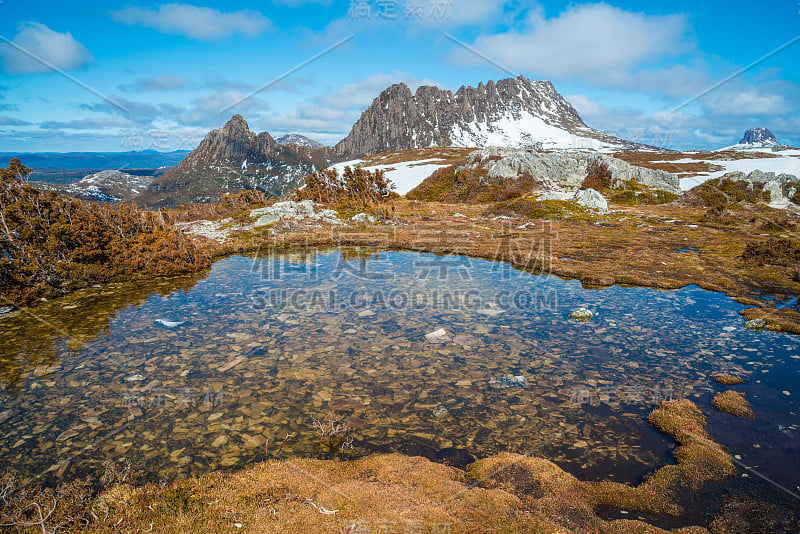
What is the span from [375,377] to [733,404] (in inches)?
362

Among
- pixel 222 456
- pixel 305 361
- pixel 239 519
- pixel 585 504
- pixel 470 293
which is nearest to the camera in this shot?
pixel 239 519

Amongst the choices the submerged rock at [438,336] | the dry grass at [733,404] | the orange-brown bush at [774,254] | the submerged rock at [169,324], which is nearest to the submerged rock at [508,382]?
the submerged rock at [438,336]

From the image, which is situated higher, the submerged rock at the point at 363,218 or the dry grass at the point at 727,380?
the submerged rock at the point at 363,218

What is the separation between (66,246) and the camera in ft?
60.7

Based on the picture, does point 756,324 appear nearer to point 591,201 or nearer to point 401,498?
point 401,498

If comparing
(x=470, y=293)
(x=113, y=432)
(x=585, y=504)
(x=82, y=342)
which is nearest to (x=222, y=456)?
(x=113, y=432)

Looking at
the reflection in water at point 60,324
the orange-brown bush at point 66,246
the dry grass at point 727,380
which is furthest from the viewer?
the orange-brown bush at point 66,246

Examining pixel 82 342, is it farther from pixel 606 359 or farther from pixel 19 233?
pixel 606 359

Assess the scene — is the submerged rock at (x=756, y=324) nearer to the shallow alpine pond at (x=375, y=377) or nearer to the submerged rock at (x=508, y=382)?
the shallow alpine pond at (x=375, y=377)

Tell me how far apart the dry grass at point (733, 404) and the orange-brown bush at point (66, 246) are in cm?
2358

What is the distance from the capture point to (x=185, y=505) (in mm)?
5949

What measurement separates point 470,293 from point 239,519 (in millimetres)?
14239

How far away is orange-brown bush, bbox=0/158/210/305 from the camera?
634 inches

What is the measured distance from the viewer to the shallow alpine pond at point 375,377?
7.80 metres
